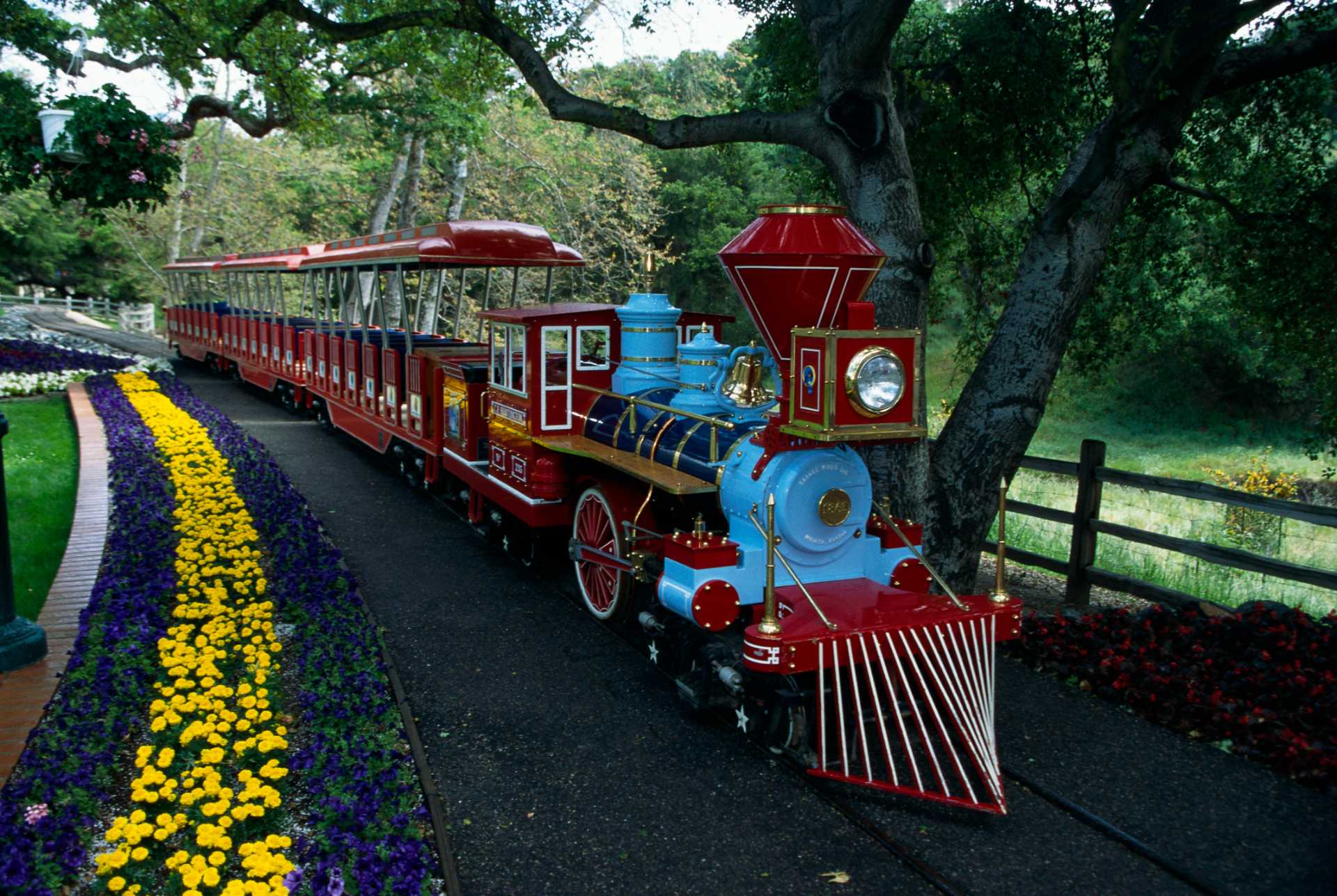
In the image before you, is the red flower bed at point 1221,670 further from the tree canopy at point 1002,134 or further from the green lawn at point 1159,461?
the green lawn at point 1159,461

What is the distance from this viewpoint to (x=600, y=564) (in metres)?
6.74

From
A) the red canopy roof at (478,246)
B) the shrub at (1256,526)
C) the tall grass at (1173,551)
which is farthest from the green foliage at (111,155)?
the shrub at (1256,526)

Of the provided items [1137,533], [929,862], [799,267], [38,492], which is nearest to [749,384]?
[799,267]

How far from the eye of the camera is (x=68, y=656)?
19.1 feet

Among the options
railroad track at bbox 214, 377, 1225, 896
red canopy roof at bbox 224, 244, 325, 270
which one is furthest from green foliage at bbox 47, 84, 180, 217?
red canopy roof at bbox 224, 244, 325, 270

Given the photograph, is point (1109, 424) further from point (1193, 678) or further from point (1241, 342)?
point (1193, 678)

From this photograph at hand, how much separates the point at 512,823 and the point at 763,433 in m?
2.43

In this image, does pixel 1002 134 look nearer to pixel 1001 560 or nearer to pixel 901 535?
pixel 901 535

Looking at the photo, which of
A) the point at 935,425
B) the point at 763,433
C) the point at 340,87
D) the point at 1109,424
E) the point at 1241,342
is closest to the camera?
the point at 763,433

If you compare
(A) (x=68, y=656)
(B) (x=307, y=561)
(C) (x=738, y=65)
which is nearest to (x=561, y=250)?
(B) (x=307, y=561)

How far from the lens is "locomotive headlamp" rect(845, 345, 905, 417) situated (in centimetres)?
480

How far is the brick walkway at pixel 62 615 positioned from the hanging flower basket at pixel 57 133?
2.91 metres

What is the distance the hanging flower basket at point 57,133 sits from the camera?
5.37m

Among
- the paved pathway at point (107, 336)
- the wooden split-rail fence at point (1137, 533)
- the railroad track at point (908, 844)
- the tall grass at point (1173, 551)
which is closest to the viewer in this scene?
the railroad track at point (908, 844)
